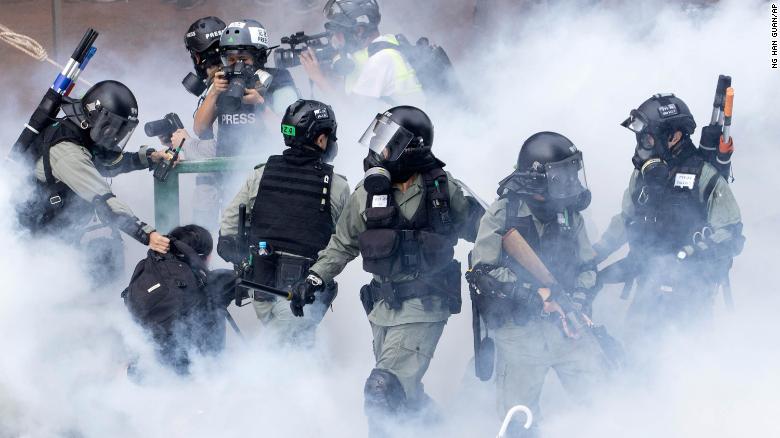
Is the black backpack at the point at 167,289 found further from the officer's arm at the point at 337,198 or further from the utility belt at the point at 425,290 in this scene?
the utility belt at the point at 425,290

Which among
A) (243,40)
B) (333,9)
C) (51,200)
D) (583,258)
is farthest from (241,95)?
(583,258)

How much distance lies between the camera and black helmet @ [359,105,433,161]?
6379mm

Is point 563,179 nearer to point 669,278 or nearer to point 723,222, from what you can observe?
point 723,222

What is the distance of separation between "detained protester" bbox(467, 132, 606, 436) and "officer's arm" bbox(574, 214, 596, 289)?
23mm

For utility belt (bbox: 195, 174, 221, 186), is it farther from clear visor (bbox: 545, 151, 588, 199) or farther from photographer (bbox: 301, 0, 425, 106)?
clear visor (bbox: 545, 151, 588, 199)

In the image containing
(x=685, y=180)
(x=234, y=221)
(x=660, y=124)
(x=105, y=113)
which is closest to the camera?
(x=685, y=180)

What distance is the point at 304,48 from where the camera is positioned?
8914 millimetres

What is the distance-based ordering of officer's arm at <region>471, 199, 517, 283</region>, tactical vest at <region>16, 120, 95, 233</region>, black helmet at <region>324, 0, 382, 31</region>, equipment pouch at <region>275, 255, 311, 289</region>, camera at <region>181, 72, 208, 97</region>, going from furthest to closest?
black helmet at <region>324, 0, 382, 31</region>
camera at <region>181, 72, 208, 97</region>
tactical vest at <region>16, 120, 95, 233</region>
equipment pouch at <region>275, 255, 311, 289</region>
officer's arm at <region>471, 199, 517, 283</region>

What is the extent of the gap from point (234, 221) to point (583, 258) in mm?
1909

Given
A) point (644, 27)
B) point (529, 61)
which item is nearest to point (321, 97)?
point (529, 61)

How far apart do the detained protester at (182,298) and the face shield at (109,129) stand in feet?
2.52

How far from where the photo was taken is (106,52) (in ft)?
36.6

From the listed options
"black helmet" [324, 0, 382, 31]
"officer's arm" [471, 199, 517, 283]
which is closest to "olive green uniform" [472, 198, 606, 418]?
"officer's arm" [471, 199, 517, 283]

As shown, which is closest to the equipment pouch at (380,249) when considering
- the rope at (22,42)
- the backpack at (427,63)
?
the backpack at (427,63)
